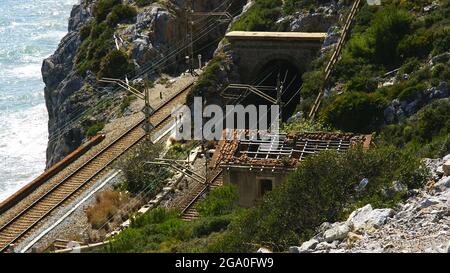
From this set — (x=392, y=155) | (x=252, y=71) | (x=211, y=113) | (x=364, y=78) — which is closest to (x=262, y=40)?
(x=252, y=71)

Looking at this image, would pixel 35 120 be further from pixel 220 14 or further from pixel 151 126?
pixel 151 126

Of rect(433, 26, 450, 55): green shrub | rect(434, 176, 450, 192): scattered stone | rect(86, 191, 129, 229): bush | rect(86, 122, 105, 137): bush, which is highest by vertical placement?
rect(434, 176, 450, 192): scattered stone

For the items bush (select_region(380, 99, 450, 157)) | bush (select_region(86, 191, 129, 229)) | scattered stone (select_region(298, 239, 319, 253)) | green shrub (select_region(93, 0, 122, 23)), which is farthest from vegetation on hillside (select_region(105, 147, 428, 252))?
green shrub (select_region(93, 0, 122, 23))

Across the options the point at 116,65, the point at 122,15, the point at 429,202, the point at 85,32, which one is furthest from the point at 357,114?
the point at 85,32

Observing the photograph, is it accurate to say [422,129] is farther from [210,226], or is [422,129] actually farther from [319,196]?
[319,196]

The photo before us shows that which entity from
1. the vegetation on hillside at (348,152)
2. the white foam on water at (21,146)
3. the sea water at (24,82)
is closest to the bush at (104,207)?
the vegetation on hillside at (348,152)

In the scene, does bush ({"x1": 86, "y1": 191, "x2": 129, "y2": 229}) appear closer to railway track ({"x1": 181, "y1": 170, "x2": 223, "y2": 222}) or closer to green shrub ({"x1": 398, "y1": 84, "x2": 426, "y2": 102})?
railway track ({"x1": 181, "y1": 170, "x2": 223, "y2": 222})
